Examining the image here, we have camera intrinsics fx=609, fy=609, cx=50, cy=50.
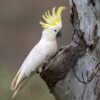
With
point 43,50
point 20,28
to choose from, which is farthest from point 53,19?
point 20,28

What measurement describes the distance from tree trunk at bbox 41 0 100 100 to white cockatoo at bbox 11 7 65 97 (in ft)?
→ 0.11

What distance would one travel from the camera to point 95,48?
2.32 metres

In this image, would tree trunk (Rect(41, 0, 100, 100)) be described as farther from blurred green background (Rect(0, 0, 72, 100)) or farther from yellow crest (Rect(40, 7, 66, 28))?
blurred green background (Rect(0, 0, 72, 100))

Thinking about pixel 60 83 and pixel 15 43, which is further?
pixel 15 43

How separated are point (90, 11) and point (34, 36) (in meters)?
4.28

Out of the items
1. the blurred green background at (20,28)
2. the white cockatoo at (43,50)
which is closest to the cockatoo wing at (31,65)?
the white cockatoo at (43,50)

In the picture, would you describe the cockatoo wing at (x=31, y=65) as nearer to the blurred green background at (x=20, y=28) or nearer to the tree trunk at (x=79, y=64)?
the tree trunk at (x=79, y=64)

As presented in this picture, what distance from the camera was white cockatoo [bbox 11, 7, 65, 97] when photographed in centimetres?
238

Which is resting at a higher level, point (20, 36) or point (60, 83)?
point (60, 83)

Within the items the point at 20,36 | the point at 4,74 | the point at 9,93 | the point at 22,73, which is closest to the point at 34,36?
the point at 20,36

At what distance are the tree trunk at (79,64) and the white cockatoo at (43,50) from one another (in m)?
Answer: 0.03

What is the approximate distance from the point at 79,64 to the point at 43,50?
0.49 feet

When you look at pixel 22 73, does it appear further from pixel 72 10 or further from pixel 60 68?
pixel 72 10

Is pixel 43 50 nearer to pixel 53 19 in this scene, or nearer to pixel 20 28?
pixel 53 19
